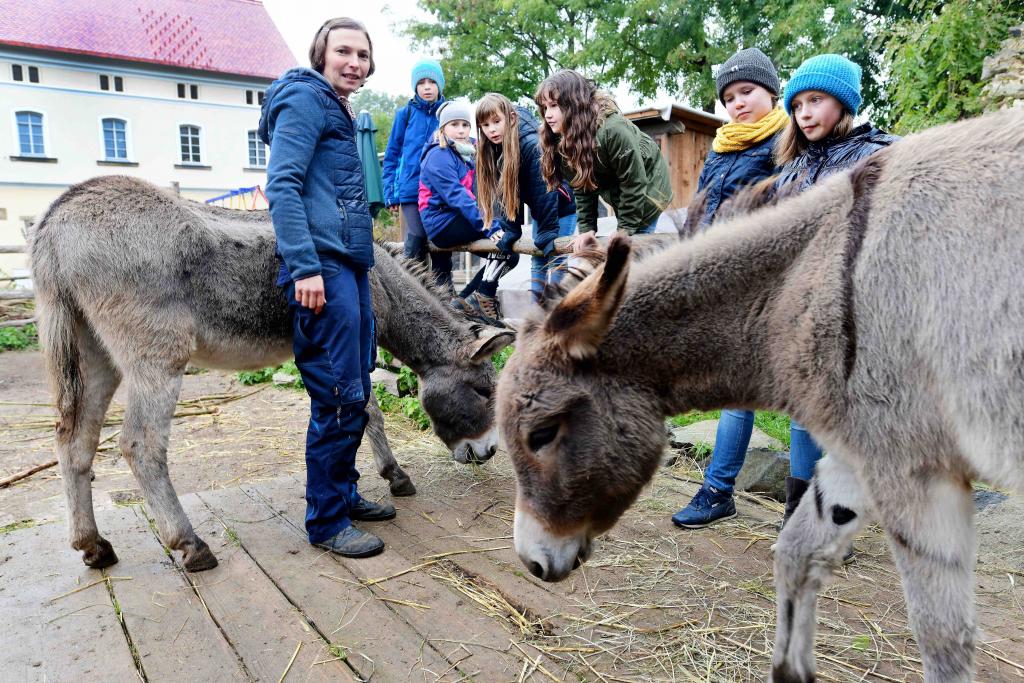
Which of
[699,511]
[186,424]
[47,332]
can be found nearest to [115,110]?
[186,424]

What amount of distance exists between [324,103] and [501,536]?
2366mm

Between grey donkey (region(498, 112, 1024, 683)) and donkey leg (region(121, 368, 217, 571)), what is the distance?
1.93 metres

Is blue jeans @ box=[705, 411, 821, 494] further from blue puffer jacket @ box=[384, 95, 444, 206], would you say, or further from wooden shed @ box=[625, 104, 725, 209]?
wooden shed @ box=[625, 104, 725, 209]

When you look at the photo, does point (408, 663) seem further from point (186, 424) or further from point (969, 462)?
point (186, 424)

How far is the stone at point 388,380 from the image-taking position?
6.64 meters

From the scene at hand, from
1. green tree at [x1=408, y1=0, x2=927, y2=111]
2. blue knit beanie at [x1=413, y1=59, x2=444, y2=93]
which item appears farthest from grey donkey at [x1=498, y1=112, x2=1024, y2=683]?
green tree at [x1=408, y1=0, x2=927, y2=111]

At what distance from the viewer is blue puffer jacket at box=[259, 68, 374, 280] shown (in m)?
2.95

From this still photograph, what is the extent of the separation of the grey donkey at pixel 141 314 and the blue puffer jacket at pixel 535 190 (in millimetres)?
2005

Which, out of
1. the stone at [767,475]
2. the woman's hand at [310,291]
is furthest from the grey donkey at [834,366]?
the stone at [767,475]

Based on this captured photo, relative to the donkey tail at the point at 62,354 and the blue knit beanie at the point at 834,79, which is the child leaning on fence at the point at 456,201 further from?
the blue knit beanie at the point at 834,79

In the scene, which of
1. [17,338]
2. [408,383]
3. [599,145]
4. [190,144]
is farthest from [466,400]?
[190,144]

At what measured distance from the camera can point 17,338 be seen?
10.9 meters

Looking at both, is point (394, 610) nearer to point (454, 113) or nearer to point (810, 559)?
point (810, 559)

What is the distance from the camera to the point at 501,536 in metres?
3.42
